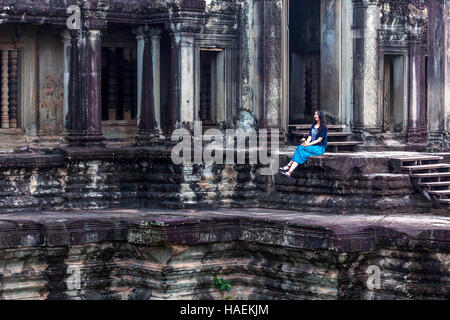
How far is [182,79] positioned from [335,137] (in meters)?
2.83

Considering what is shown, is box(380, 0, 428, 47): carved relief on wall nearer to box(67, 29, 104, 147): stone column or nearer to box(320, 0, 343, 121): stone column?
box(320, 0, 343, 121): stone column

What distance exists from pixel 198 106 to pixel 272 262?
11.5 feet

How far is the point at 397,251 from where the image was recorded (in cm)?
1280

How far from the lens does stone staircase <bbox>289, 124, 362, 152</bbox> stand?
1678 cm

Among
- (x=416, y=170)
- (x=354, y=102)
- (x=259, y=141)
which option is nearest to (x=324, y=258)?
(x=416, y=170)

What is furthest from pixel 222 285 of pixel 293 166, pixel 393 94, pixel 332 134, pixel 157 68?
pixel 393 94

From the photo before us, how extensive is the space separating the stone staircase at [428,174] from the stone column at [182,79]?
10.0 ft

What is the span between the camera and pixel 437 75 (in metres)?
16.6

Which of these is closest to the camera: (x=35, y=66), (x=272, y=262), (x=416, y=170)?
(x=272, y=262)

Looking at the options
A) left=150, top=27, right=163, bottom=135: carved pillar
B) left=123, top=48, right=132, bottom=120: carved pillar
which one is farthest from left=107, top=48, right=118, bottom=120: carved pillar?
left=150, top=27, right=163, bottom=135: carved pillar

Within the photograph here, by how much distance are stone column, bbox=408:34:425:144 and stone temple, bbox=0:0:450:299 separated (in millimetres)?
30

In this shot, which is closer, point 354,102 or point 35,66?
point 35,66
